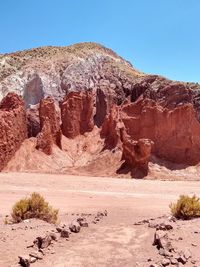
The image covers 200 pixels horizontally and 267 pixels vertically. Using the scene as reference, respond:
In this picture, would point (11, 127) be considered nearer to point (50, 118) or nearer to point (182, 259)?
point (50, 118)

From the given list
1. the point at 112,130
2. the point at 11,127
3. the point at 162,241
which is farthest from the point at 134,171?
the point at 162,241

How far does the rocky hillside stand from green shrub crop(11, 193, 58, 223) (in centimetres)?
2323

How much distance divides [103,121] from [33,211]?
1398 inches

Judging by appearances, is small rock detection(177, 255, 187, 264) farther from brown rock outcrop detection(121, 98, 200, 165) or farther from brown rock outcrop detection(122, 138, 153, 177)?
brown rock outcrop detection(121, 98, 200, 165)

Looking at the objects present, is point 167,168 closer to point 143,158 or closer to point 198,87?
point 143,158

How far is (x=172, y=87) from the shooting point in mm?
53375

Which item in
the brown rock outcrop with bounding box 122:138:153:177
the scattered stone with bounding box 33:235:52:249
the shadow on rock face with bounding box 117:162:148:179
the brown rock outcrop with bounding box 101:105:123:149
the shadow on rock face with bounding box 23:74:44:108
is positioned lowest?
the scattered stone with bounding box 33:235:52:249

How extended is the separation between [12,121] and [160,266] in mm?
31482

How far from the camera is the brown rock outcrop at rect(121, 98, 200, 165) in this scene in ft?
139

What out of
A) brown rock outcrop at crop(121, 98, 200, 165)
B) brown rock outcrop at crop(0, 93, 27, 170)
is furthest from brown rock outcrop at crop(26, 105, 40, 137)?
brown rock outcrop at crop(121, 98, 200, 165)

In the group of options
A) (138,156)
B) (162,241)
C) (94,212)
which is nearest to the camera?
(162,241)

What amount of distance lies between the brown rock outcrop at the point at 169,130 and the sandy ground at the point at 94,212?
31.2ft

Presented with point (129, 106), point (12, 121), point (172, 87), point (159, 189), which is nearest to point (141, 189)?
point (159, 189)

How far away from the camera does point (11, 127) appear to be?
3856cm
